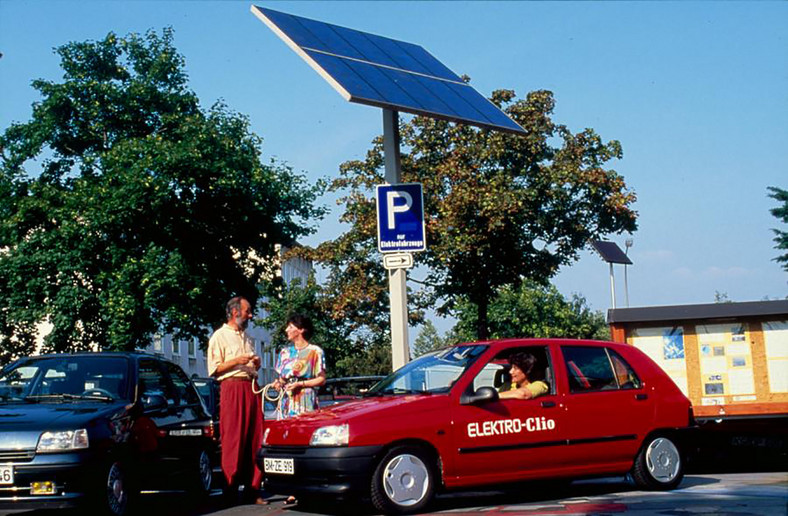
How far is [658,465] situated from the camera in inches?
408

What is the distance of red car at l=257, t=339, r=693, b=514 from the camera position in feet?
28.8

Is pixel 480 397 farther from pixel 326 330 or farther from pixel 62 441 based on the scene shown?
pixel 326 330

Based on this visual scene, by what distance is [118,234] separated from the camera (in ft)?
111

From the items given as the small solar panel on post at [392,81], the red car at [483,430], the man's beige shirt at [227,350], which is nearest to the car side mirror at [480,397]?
the red car at [483,430]

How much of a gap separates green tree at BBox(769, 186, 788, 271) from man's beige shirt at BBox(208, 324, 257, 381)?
48.0m

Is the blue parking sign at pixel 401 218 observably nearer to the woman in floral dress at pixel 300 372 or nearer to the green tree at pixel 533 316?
the woman in floral dress at pixel 300 372

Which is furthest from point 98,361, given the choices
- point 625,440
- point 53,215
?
point 53,215

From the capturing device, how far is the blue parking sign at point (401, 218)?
39.9ft

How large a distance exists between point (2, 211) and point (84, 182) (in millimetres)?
3429

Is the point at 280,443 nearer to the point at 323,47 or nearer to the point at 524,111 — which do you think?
the point at 323,47

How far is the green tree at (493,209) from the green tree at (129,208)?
392cm

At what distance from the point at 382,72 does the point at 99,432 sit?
7625 mm

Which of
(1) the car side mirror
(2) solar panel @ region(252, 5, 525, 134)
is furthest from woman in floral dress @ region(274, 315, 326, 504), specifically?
(2) solar panel @ region(252, 5, 525, 134)

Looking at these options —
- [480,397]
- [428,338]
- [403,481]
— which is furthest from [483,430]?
[428,338]
